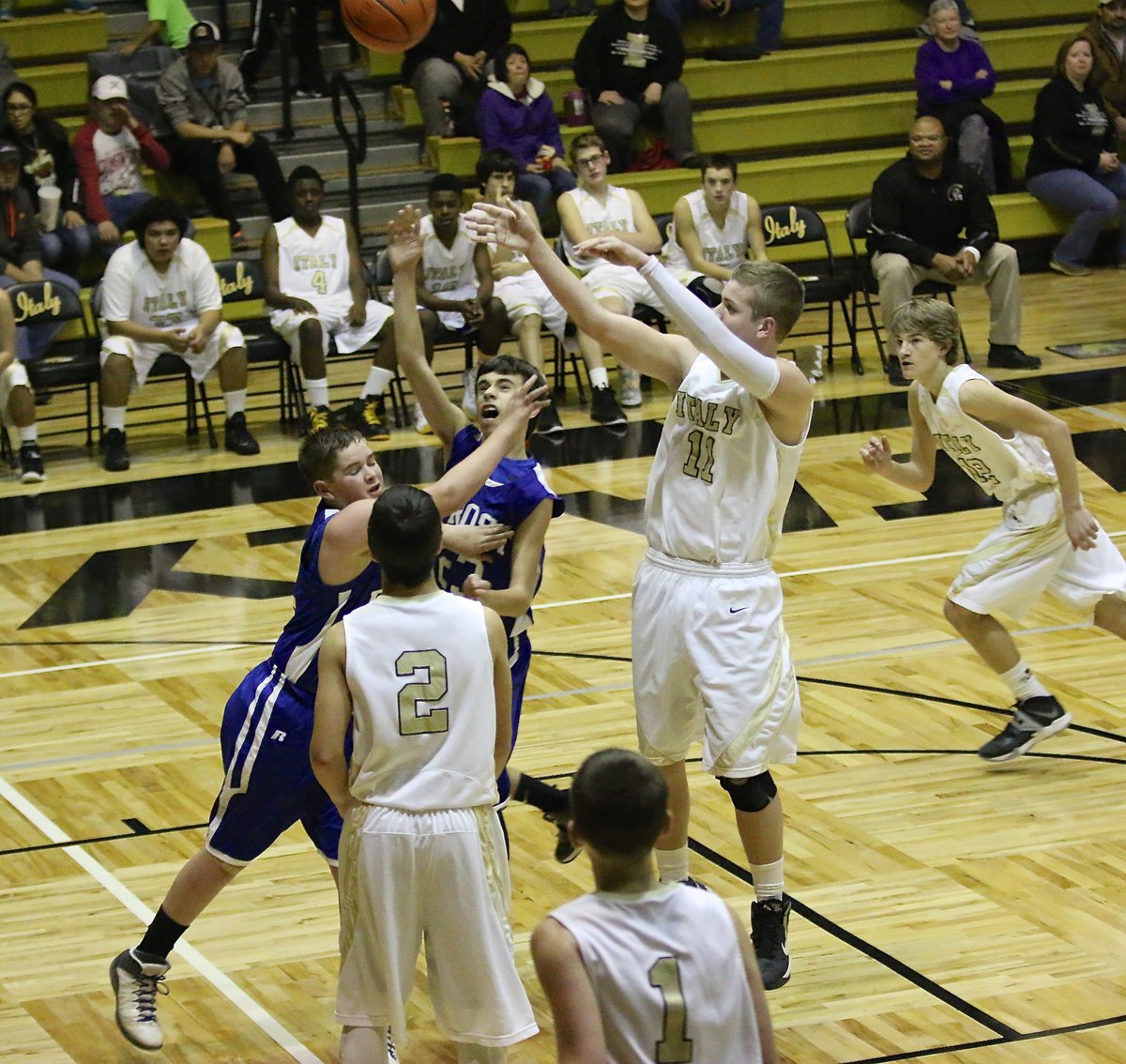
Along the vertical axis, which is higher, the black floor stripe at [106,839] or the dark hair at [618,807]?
the dark hair at [618,807]

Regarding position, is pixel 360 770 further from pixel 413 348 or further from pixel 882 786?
pixel 882 786

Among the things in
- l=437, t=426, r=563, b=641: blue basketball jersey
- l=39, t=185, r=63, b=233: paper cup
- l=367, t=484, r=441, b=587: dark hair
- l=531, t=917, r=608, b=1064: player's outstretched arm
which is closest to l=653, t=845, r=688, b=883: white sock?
l=437, t=426, r=563, b=641: blue basketball jersey

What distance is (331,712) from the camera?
335cm

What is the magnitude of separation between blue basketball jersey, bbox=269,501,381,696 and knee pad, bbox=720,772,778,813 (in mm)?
983

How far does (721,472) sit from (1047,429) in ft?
5.17

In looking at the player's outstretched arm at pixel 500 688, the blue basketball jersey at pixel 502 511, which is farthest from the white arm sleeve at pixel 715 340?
the player's outstretched arm at pixel 500 688

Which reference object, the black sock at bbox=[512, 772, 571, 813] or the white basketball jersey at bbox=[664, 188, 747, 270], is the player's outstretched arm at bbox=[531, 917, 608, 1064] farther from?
the white basketball jersey at bbox=[664, 188, 747, 270]

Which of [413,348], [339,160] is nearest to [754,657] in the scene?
[413,348]

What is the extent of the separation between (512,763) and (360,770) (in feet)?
7.43

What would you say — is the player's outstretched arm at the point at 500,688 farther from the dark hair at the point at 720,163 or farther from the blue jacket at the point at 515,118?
the blue jacket at the point at 515,118

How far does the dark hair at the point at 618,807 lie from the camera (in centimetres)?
249

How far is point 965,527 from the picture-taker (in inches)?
320

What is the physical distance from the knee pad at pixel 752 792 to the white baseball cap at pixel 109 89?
28.4 feet

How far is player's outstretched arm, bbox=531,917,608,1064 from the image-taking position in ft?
7.88
